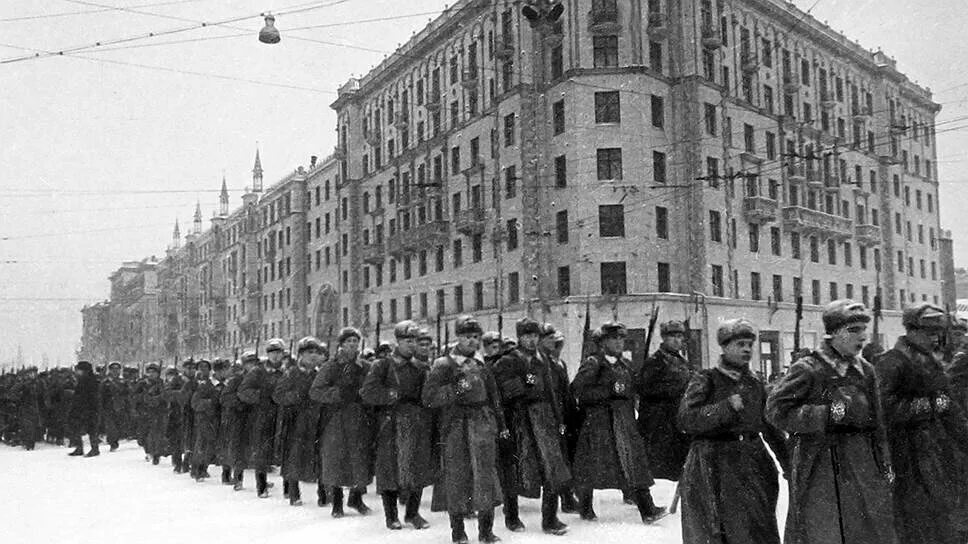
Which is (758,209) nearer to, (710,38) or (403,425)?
(710,38)

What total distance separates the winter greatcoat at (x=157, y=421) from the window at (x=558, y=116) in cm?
2222

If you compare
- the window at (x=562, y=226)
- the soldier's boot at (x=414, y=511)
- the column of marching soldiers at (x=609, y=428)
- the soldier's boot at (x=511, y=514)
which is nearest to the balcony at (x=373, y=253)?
the window at (x=562, y=226)

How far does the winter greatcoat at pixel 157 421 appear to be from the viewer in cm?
1762

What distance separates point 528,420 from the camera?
926 centimetres

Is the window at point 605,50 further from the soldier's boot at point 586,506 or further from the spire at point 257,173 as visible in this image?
the spire at point 257,173

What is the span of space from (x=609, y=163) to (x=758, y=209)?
26.8ft

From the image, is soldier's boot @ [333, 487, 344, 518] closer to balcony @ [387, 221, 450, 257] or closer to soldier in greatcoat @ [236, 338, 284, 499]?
soldier in greatcoat @ [236, 338, 284, 499]

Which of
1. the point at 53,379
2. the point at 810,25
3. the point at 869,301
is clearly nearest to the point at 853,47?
the point at 810,25

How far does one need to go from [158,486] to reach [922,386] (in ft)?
39.2

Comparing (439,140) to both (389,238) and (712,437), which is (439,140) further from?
(712,437)

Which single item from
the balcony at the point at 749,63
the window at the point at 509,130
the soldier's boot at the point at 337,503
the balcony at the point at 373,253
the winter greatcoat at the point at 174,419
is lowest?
the soldier's boot at the point at 337,503

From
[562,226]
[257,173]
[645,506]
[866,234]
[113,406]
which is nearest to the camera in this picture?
[645,506]

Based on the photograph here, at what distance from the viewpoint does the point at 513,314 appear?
38.2m

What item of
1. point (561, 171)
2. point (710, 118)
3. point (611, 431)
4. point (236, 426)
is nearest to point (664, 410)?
point (611, 431)
